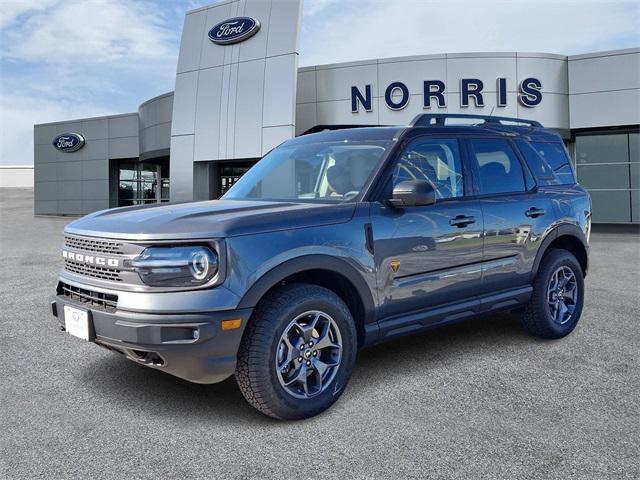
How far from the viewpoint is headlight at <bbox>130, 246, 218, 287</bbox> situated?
288 centimetres

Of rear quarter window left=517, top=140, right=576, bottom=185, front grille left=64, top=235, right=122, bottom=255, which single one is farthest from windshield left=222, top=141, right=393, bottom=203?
rear quarter window left=517, top=140, right=576, bottom=185

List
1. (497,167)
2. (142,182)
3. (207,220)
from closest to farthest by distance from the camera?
(207,220)
(497,167)
(142,182)

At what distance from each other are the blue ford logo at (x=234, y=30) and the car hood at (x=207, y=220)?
1805cm

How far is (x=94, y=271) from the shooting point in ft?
10.6

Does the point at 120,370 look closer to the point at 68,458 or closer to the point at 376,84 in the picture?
the point at 68,458

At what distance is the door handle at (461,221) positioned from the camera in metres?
3.98

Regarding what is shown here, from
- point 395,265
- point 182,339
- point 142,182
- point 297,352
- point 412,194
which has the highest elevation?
point 142,182

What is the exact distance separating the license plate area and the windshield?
58.3 inches

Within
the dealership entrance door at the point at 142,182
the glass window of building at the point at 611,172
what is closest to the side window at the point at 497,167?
the glass window of building at the point at 611,172

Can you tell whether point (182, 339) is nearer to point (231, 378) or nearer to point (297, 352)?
point (297, 352)

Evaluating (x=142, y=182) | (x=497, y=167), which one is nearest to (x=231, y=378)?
(x=497, y=167)

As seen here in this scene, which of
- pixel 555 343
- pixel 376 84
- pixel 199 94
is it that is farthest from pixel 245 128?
pixel 555 343

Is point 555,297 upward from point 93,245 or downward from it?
downward

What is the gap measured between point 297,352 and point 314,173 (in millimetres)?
1506
